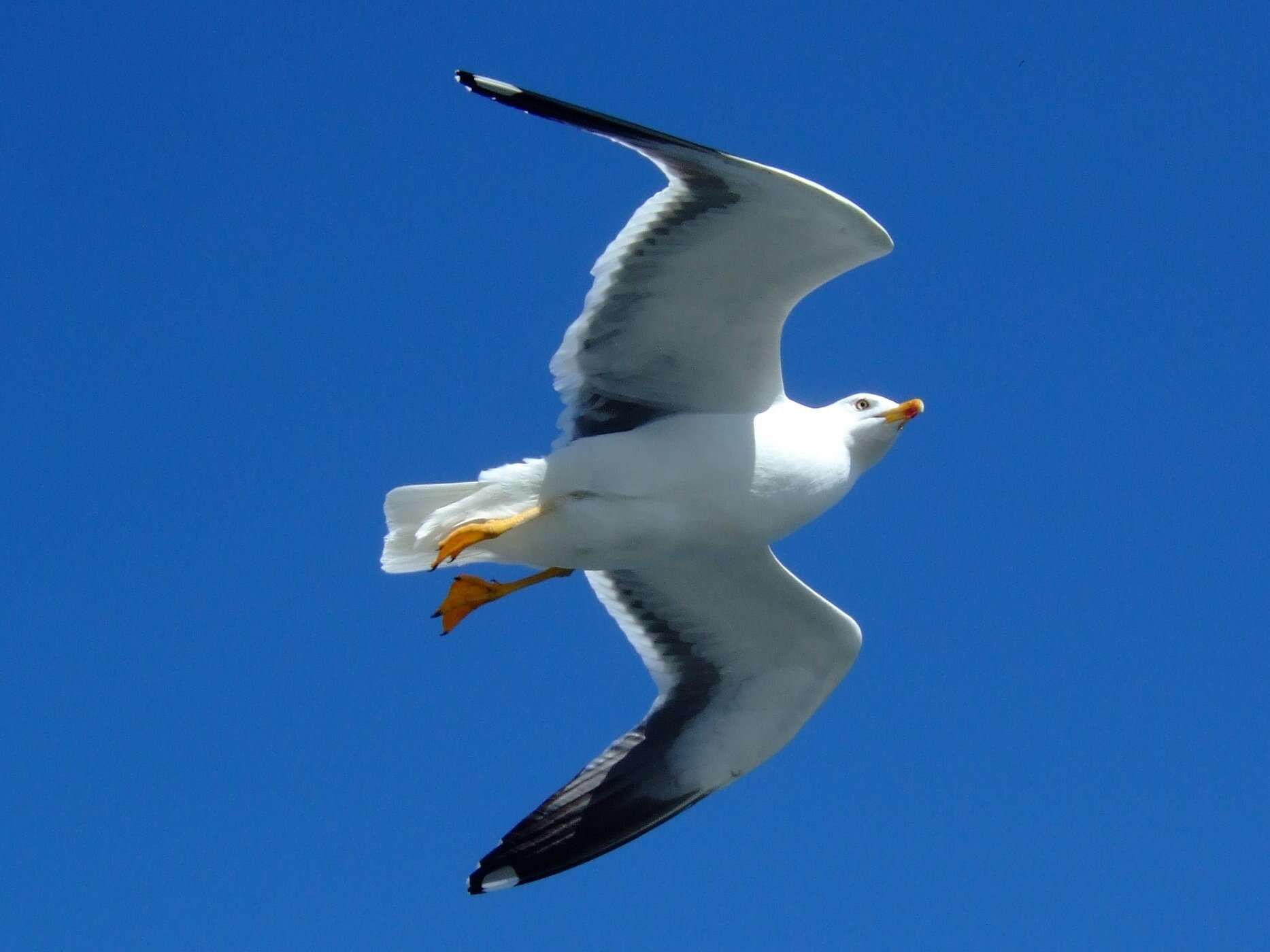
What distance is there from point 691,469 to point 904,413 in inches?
50.7

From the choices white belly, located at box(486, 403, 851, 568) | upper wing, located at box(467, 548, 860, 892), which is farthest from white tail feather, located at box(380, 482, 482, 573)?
upper wing, located at box(467, 548, 860, 892)

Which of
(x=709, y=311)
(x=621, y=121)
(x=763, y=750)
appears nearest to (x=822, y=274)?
(x=709, y=311)

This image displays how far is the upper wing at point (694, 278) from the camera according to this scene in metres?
7.29

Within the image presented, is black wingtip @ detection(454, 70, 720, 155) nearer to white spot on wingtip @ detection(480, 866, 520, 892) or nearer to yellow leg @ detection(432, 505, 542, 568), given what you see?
yellow leg @ detection(432, 505, 542, 568)

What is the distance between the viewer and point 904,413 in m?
8.81

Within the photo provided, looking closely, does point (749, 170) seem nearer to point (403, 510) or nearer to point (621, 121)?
point (621, 121)

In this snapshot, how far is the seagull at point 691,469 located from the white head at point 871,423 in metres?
0.01

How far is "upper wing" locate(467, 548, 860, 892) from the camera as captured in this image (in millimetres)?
9234

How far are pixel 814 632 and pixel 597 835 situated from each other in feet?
5.03

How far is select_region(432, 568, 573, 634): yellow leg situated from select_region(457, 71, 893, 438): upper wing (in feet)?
2.90

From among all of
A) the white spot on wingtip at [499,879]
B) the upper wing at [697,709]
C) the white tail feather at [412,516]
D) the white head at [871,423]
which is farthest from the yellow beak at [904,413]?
the white spot on wingtip at [499,879]

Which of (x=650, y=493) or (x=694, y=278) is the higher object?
(x=694, y=278)

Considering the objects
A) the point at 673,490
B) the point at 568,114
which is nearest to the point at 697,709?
the point at 673,490

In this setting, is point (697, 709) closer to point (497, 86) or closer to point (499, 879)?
point (499, 879)
